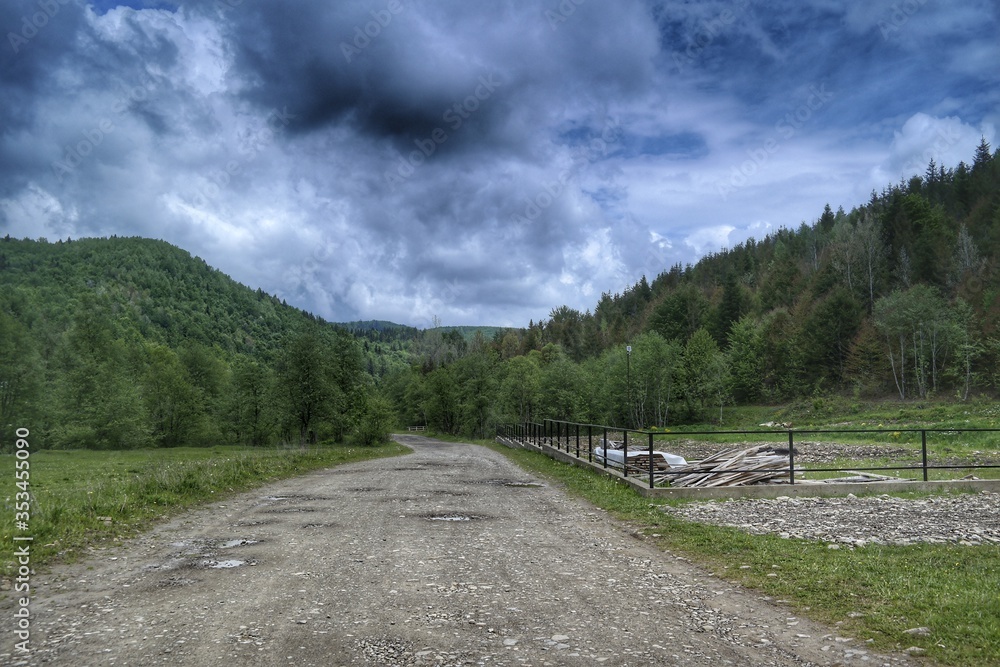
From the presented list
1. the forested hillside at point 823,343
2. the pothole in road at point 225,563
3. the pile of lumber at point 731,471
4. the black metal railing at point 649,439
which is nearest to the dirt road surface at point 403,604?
the pothole in road at point 225,563

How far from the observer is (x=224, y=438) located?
5919 cm

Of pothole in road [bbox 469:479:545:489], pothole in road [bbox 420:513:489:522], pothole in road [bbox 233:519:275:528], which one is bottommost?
pothole in road [bbox 469:479:545:489]

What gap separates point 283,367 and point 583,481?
2706 centimetres

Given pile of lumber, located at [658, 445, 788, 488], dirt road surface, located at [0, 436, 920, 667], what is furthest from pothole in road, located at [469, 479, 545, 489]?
dirt road surface, located at [0, 436, 920, 667]

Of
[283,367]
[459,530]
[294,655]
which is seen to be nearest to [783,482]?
[459,530]

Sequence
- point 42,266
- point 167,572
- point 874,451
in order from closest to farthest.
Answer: point 167,572, point 874,451, point 42,266

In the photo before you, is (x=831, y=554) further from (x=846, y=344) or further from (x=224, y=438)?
(x=846, y=344)

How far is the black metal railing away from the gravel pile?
1.37m

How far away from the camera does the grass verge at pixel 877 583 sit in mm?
4707

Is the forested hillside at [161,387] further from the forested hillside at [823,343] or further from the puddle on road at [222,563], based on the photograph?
the puddle on road at [222,563]

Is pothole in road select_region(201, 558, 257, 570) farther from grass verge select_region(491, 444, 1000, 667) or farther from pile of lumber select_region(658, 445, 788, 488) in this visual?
pile of lumber select_region(658, 445, 788, 488)

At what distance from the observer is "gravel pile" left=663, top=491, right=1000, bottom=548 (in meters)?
8.42

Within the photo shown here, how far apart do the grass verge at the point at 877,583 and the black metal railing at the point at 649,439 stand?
330 centimetres

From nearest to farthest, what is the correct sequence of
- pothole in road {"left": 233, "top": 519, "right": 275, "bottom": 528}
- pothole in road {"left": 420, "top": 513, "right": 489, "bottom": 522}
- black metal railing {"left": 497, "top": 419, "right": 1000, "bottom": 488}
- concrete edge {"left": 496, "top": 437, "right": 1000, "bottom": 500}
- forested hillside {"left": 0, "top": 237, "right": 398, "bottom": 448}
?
pothole in road {"left": 233, "top": 519, "right": 275, "bottom": 528}, pothole in road {"left": 420, "top": 513, "right": 489, "bottom": 522}, concrete edge {"left": 496, "top": 437, "right": 1000, "bottom": 500}, black metal railing {"left": 497, "top": 419, "right": 1000, "bottom": 488}, forested hillside {"left": 0, "top": 237, "right": 398, "bottom": 448}
